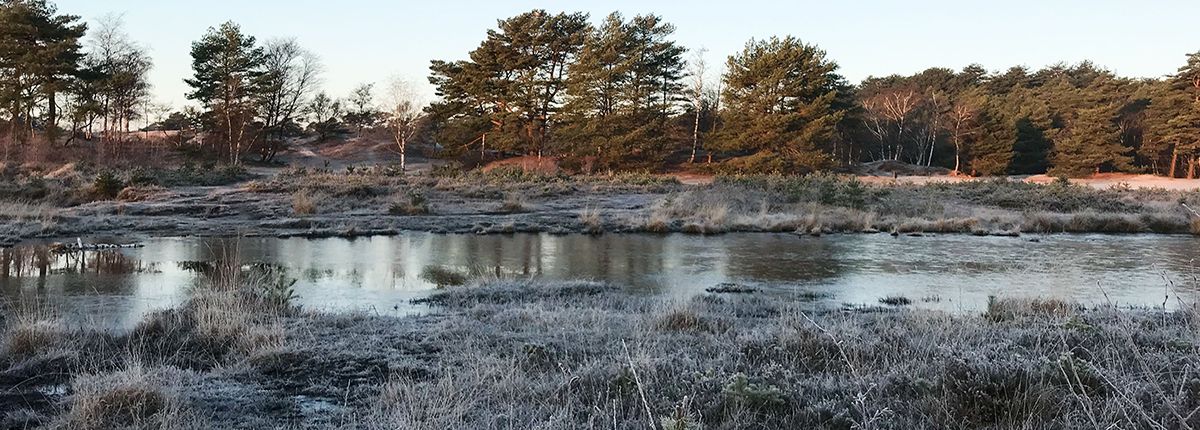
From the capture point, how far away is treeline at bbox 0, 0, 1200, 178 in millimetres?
45625

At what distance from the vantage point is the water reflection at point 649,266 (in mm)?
10352

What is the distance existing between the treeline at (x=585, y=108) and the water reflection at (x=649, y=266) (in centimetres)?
2919

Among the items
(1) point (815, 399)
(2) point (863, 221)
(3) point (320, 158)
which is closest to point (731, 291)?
(1) point (815, 399)

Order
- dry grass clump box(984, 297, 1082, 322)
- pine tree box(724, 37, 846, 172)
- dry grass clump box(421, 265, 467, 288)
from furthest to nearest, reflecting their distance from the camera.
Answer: pine tree box(724, 37, 846, 172) < dry grass clump box(421, 265, 467, 288) < dry grass clump box(984, 297, 1082, 322)

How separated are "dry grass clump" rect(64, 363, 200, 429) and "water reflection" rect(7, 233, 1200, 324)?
12.6 ft

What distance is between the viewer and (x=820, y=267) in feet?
46.0

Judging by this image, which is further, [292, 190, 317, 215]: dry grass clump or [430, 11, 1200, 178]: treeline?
[430, 11, 1200, 178]: treeline

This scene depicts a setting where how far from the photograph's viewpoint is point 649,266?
1405 cm

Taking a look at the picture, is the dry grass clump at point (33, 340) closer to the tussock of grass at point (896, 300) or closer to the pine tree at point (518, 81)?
the tussock of grass at point (896, 300)

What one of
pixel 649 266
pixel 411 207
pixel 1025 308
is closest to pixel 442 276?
pixel 649 266

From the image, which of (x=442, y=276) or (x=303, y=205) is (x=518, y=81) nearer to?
(x=303, y=205)

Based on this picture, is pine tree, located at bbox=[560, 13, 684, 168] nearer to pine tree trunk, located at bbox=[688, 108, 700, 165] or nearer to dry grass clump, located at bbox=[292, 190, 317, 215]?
pine tree trunk, located at bbox=[688, 108, 700, 165]

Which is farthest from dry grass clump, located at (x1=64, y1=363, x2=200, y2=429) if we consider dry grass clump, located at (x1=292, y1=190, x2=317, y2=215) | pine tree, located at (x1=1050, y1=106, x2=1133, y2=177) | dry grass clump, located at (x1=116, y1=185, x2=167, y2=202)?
pine tree, located at (x1=1050, y1=106, x2=1133, y2=177)

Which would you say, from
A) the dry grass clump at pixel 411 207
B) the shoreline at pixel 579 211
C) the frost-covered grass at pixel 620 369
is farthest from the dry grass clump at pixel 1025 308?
the dry grass clump at pixel 411 207
